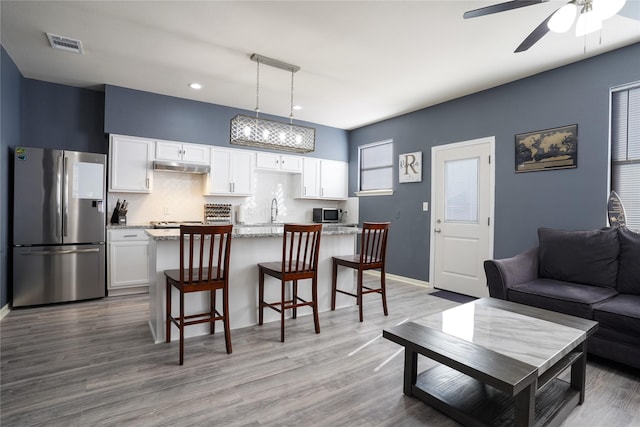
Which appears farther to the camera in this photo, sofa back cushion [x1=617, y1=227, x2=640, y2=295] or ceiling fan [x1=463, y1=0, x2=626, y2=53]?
sofa back cushion [x1=617, y1=227, x2=640, y2=295]

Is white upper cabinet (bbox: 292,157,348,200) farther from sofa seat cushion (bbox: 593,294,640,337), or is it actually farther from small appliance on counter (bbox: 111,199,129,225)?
sofa seat cushion (bbox: 593,294,640,337)

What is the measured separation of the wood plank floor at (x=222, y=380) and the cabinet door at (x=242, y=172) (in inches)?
99.7

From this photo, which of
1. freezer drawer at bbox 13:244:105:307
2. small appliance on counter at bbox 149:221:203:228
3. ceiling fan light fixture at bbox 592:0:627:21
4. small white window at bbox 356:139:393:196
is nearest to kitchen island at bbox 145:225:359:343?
small appliance on counter at bbox 149:221:203:228

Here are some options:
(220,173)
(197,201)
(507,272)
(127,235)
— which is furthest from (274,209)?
(507,272)

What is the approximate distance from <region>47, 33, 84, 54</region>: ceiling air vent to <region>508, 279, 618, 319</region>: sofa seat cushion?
15.7ft

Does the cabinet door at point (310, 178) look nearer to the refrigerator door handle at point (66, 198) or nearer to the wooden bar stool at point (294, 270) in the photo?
the wooden bar stool at point (294, 270)

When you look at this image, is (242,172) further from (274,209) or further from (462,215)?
(462,215)

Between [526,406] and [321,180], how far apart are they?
5010mm

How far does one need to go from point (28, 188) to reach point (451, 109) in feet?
17.6

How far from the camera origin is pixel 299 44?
314 cm

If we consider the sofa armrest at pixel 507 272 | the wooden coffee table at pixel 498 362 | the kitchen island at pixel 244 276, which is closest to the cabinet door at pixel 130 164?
Result: the kitchen island at pixel 244 276

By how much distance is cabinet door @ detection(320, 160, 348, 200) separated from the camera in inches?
245

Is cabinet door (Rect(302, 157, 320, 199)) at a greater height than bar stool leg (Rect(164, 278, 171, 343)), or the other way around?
cabinet door (Rect(302, 157, 320, 199))

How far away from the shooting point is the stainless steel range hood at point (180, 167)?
14.9ft
